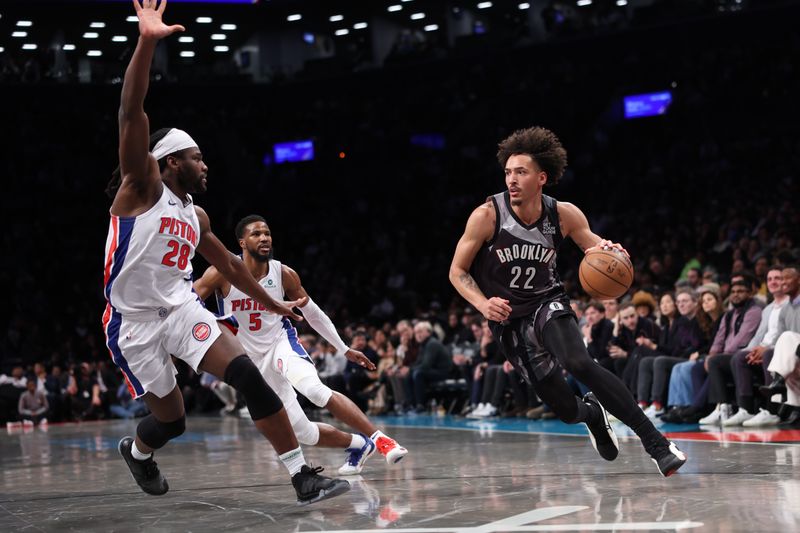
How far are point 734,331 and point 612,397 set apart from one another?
467 centimetres

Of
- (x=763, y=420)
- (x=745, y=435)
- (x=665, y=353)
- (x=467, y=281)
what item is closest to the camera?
(x=467, y=281)

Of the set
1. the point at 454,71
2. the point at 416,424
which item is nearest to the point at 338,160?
the point at 454,71

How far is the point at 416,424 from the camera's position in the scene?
1163 cm

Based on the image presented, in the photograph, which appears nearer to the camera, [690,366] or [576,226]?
[576,226]

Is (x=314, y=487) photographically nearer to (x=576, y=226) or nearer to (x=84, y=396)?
(x=576, y=226)

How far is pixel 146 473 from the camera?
538cm

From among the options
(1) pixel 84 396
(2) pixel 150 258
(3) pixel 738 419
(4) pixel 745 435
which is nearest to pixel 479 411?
(3) pixel 738 419

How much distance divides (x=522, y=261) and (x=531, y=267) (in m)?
0.07

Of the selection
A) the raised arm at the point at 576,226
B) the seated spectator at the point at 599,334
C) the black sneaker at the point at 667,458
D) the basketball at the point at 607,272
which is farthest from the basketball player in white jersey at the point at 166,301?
the seated spectator at the point at 599,334

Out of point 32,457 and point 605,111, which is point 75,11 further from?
point 32,457

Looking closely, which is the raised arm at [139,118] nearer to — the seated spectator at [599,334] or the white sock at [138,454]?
the white sock at [138,454]

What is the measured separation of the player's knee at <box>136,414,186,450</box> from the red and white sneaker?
157 cm

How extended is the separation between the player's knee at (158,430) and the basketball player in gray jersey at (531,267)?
70.4 inches

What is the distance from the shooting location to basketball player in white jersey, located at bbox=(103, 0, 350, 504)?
15.6 ft
